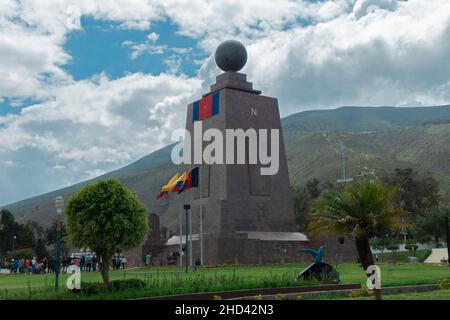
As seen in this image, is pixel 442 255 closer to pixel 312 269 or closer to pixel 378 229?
pixel 312 269

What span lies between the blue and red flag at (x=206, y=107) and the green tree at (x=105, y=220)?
2935 centimetres

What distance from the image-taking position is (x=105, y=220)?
1644 cm

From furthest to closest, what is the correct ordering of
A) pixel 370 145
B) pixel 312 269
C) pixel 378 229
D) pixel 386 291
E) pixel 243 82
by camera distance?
pixel 370 145, pixel 243 82, pixel 312 269, pixel 386 291, pixel 378 229

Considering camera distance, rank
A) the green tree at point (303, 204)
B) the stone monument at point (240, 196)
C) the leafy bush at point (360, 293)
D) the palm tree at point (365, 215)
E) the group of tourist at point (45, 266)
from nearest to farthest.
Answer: the palm tree at point (365, 215), the leafy bush at point (360, 293), the group of tourist at point (45, 266), the stone monument at point (240, 196), the green tree at point (303, 204)

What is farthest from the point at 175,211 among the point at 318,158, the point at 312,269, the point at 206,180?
the point at 312,269

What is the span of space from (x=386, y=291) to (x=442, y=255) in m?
32.2

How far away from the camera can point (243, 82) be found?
47.4 meters

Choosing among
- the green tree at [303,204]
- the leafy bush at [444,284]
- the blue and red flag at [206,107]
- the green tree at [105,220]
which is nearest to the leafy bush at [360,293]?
the leafy bush at [444,284]

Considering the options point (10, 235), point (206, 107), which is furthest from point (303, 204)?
point (10, 235)

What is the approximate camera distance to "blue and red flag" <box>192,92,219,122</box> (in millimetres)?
46250

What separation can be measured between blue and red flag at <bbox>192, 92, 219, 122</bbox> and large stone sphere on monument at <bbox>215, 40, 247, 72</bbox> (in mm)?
2731

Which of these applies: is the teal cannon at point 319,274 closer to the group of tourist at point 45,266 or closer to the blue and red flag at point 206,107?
the group of tourist at point 45,266

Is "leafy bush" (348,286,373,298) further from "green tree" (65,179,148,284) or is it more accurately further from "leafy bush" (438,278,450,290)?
"green tree" (65,179,148,284)

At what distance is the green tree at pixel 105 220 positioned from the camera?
1641cm
